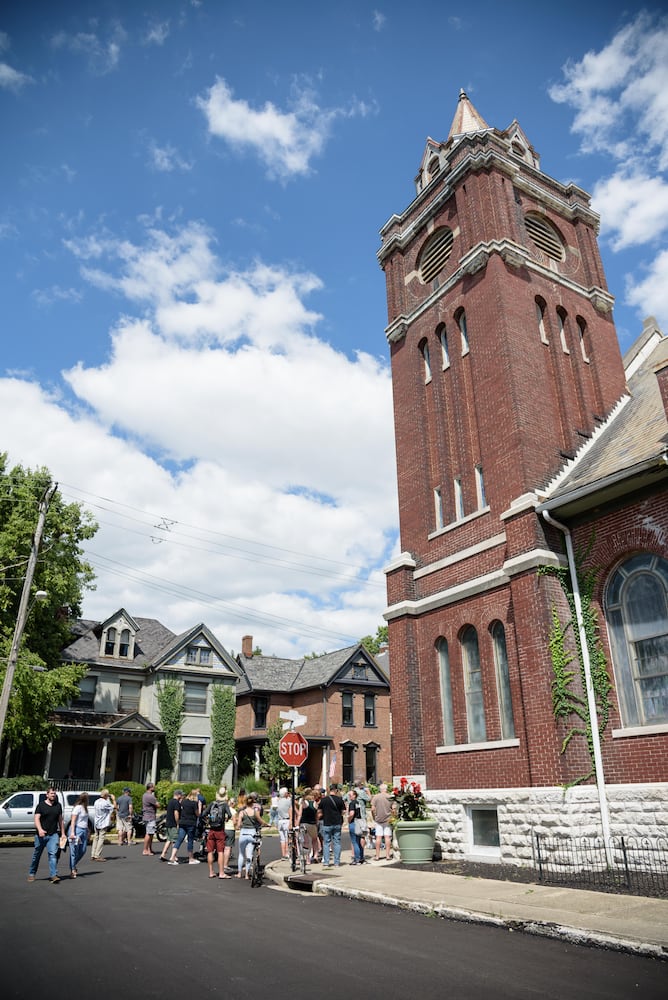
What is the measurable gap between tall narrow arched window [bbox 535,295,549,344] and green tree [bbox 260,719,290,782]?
1101 inches

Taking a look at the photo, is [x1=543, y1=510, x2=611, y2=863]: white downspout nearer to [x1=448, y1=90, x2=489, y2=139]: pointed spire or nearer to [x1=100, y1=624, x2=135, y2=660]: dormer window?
[x1=448, y1=90, x2=489, y2=139]: pointed spire

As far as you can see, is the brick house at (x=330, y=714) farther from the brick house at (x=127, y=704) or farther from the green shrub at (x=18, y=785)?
the green shrub at (x=18, y=785)

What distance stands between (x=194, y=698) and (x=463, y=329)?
97.5 feet

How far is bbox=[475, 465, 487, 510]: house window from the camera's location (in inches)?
682

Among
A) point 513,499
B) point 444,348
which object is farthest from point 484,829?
point 444,348

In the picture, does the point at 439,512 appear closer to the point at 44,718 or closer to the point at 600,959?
the point at 600,959

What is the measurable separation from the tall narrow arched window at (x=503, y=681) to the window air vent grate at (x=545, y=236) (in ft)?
39.0

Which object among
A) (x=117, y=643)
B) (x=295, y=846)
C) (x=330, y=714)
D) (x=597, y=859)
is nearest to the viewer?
(x=597, y=859)

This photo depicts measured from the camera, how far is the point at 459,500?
18234 millimetres

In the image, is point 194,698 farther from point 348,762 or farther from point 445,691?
point 445,691

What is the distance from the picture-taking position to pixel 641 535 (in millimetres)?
13523

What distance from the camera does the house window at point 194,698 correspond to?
1607 inches

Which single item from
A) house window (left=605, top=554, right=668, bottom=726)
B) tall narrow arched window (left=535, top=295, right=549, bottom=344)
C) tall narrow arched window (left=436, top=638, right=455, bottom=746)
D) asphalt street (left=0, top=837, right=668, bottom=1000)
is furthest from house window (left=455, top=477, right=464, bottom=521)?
asphalt street (left=0, top=837, right=668, bottom=1000)

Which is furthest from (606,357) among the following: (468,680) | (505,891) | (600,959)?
(600,959)
